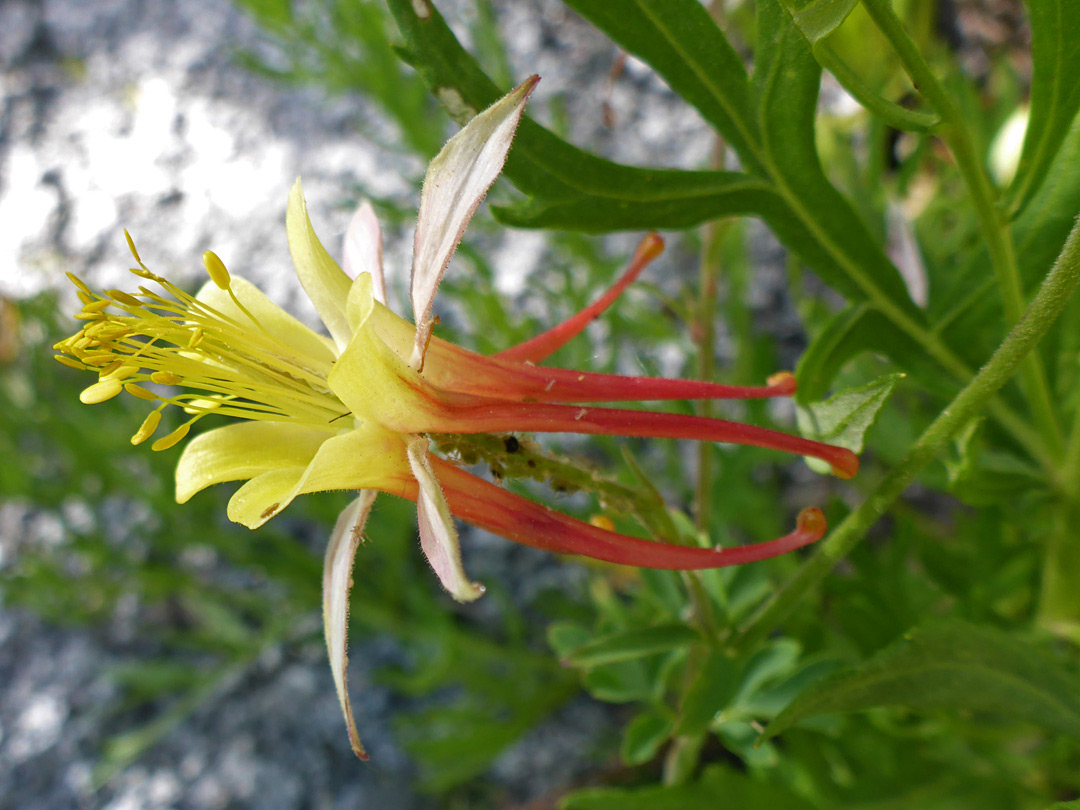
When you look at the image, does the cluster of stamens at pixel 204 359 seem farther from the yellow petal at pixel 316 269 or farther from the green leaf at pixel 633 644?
the green leaf at pixel 633 644

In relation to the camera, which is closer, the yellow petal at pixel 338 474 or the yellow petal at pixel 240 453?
the yellow petal at pixel 338 474

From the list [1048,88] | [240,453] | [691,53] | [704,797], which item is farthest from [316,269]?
[704,797]

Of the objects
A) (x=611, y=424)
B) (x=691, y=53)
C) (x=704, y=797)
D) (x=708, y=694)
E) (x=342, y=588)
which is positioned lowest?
(x=704, y=797)

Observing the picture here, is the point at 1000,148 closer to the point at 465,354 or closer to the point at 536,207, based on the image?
the point at 536,207

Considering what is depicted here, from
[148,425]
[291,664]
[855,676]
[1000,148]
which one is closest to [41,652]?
[291,664]

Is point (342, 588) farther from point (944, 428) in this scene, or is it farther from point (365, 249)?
point (944, 428)

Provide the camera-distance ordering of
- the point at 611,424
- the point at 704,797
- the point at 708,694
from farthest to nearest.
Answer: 1. the point at 704,797
2. the point at 708,694
3. the point at 611,424

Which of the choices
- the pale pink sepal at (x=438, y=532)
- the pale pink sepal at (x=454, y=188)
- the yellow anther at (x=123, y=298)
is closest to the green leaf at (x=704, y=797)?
the pale pink sepal at (x=438, y=532)
